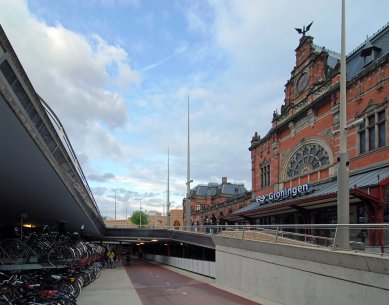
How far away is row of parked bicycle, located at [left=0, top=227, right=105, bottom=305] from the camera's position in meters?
10.7

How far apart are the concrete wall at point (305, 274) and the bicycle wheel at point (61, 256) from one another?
7485 millimetres

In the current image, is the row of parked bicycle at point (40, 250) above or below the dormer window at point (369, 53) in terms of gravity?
below

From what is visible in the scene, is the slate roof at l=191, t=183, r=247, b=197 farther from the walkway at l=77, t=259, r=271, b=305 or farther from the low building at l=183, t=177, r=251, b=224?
the walkway at l=77, t=259, r=271, b=305

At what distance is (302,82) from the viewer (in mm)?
35062

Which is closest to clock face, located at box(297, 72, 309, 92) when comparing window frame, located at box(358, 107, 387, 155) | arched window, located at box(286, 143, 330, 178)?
arched window, located at box(286, 143, 330, 178)

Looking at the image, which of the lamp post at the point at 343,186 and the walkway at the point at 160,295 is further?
the walkway at the point at 160,295

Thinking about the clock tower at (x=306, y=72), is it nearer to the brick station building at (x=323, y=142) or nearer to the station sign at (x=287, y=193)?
the brick station building at (x=323, y=142)

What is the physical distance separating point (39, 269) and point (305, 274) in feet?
32.3

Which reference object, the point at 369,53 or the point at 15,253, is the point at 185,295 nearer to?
the point at 15,253

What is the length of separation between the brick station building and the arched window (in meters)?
0.07

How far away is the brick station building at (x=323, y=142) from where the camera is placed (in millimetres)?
24125

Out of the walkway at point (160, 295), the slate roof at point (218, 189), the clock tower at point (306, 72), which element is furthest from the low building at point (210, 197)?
the walkway at point (160, 295)

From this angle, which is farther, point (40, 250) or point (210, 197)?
point (210, 197)

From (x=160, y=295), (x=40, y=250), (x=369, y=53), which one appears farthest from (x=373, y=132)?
(x=40, y=250)
